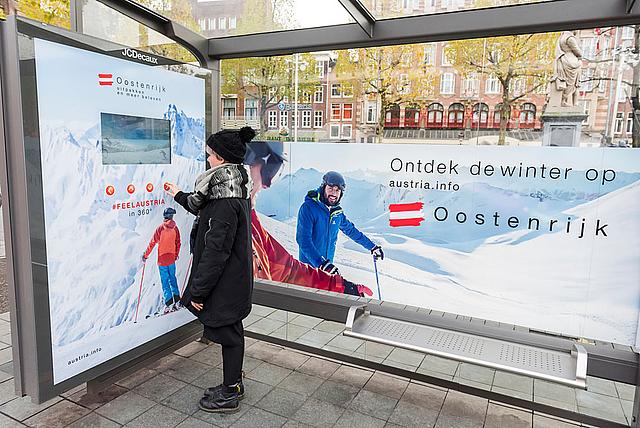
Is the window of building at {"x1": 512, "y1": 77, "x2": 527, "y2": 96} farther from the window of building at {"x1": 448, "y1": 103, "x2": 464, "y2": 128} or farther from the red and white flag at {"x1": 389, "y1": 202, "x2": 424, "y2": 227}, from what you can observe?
the red and white flag at {"x1": 389, "y1": 202, "x2": 424, "y2": 227}

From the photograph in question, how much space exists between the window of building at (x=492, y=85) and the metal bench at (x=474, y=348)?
1.61m

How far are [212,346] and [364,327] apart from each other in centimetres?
144

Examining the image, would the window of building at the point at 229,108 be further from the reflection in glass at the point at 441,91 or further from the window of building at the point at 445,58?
the window of building at the point at 445,58

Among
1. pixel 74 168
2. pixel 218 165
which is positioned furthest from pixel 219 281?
pixel 74 168

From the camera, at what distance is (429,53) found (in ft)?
10.1

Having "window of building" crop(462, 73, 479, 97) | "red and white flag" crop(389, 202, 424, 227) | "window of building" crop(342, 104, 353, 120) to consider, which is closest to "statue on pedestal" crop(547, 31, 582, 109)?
"window of building" crop(462, 73, 479, 97)

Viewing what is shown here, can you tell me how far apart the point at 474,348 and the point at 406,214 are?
0.98m

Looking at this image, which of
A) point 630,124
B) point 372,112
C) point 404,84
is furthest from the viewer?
point 372,112

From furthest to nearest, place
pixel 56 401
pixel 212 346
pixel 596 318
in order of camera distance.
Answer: pixel 212 346 → pixel 56 401 → pixel 596 318

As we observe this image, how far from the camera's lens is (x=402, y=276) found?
3262 millimetres

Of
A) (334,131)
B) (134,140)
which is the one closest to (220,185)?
(134,140)

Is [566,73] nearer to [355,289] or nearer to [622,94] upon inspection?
[622,94]

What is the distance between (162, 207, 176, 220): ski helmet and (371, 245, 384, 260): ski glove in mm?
1483

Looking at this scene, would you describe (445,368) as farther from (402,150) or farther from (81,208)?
(81,208)
